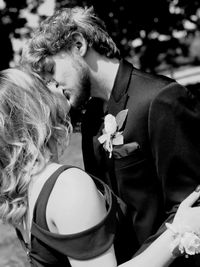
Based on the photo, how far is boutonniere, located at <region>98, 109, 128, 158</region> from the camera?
287cm

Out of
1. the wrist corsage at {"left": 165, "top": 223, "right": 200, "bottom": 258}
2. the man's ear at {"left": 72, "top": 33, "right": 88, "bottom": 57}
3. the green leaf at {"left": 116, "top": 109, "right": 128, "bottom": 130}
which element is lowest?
the green leaf at {"left": 116, "top": 109, "right": 128, "bottom": 130}

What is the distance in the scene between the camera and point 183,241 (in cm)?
200

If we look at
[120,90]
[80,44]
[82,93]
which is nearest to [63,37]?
[80,44]

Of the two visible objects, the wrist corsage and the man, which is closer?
the wrist corsage

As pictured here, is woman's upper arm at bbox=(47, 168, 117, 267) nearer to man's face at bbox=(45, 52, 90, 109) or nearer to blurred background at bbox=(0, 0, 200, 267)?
man's face at bbox=(45, 52, 90, 109)

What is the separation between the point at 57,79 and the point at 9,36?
7.37 m

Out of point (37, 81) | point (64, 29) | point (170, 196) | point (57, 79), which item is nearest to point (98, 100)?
point (57, 79)

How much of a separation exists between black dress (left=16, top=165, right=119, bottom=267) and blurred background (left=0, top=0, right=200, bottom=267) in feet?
21.0

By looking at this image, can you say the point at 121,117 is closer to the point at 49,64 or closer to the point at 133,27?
the point at 49,64

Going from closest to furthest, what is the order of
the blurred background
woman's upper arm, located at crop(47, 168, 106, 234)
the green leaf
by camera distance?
woman's upper arm, located at crop(47, 168, 106, 234), the green leaf, the blurred background

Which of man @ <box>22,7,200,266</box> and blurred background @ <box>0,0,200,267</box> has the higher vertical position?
man @ <box>22,7,200,266</box>

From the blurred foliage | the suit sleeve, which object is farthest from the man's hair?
the blurred foliage

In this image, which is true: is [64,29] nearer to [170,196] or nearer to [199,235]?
[170,196]

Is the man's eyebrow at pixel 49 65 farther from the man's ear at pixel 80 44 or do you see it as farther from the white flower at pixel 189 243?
the white flower at pixel 189 243
